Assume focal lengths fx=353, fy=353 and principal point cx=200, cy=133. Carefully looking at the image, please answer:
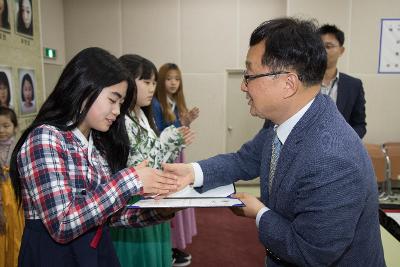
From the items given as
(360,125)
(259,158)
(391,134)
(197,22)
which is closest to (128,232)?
(259,158)

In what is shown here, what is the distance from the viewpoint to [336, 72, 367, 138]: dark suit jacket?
262cm

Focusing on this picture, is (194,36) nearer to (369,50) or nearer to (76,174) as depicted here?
(369,50)

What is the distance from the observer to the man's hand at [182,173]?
1.38 m

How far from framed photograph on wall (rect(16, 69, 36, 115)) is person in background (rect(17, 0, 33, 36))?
32 centimetres

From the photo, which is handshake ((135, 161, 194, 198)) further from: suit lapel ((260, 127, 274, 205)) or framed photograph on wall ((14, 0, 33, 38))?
framed photograph on wall ((14, 0, 33, 38))

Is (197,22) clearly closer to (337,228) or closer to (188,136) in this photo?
(188,136)

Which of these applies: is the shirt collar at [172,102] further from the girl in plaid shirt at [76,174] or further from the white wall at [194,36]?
the girl in plaid shirt at [76,174]

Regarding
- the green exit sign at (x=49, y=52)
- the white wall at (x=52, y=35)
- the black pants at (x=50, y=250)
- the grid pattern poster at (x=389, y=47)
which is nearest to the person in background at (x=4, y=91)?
the black pants at (x=50, y=250)

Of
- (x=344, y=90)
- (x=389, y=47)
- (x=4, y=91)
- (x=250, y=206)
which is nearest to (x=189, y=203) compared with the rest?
(x=250, y=206)

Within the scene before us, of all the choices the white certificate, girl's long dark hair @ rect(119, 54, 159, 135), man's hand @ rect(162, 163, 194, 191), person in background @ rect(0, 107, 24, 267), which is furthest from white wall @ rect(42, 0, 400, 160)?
the white certificate

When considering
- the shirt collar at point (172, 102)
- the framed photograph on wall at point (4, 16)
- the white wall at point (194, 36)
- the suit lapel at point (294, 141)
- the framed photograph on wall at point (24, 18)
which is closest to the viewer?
the suit lapel at point (294, 141)

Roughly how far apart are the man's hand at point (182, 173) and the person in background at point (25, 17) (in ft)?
6.89

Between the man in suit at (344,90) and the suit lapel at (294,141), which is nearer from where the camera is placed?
the suit lapel at (294,141)

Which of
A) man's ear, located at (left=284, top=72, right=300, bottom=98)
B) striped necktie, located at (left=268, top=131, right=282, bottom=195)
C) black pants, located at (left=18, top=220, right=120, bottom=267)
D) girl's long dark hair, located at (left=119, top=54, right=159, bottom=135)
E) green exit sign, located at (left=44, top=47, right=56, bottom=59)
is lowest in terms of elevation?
black pants, located at (left=18, top=220, right=120, bottom=267)
